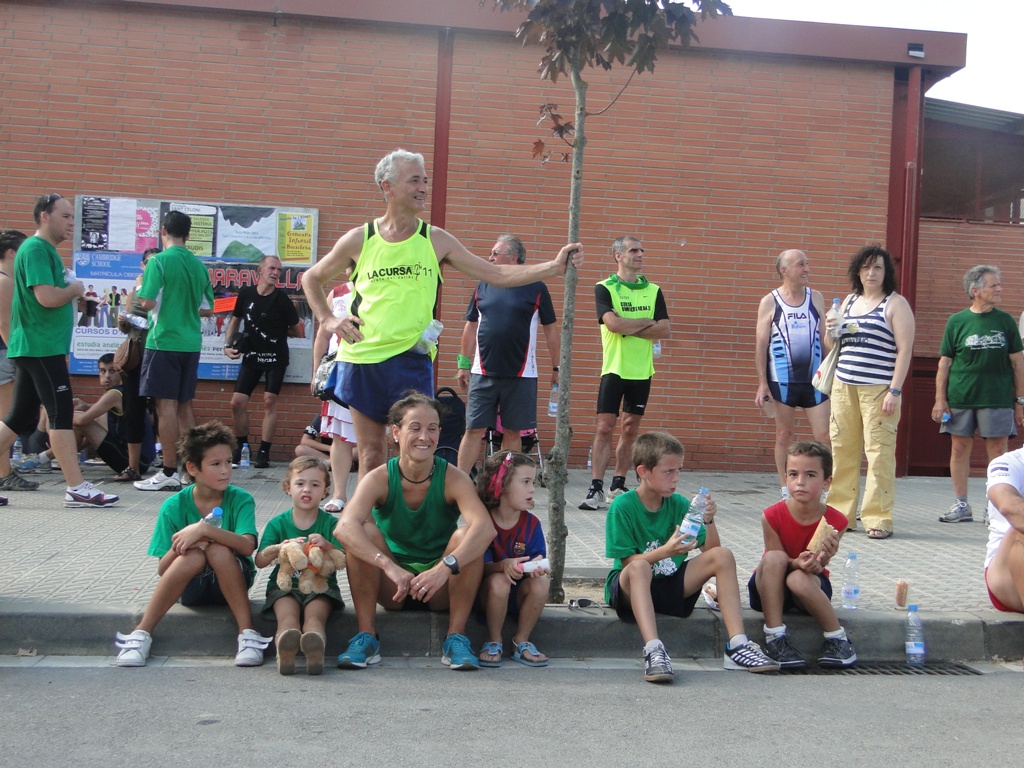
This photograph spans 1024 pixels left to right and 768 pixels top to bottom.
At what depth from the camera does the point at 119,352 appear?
9680 millimetres

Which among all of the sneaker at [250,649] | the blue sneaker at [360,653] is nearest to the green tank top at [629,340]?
the blue sneaker at [360,653]

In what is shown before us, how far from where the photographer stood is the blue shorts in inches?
224

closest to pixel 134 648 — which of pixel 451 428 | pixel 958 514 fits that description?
pixel 451 428

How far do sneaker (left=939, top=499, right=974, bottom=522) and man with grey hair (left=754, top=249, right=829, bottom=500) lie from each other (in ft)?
4.03

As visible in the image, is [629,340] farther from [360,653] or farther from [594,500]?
[360,653]

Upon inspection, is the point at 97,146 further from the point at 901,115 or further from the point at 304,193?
the point at 901,115

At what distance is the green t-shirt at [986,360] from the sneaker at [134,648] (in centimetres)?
687

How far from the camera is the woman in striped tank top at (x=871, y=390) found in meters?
7.93

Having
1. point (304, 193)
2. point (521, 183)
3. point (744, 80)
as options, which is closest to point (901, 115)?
point (744, 80)

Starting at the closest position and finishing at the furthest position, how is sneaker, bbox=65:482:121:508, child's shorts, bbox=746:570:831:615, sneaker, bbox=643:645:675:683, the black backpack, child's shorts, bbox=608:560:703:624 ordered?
sneaker, bbox=643:645:675:683
child's shorts, bbox=608:560:703:624
child's shorts, bbox=746:570:831:615
the black backpack
sneaker, bbox=65:482:121:508

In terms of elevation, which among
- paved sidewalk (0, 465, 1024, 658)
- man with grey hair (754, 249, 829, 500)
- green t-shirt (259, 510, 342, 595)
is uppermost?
man with grey hair (754, 249, 829, 500)

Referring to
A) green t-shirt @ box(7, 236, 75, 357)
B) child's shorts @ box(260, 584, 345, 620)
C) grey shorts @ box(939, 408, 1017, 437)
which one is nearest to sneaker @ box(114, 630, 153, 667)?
child's shorts @ box(260, 584, 345, 620)

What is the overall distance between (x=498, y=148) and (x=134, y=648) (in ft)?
25.5

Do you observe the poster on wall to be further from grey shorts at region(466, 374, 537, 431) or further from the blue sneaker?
the blue sneaker
